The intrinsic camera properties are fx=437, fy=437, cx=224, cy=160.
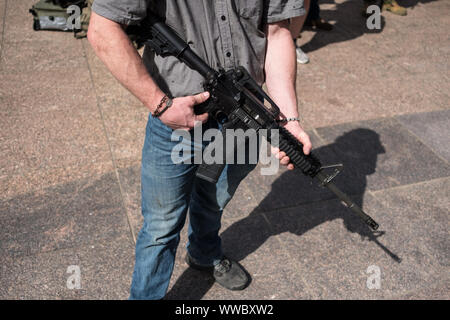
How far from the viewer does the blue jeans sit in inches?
91.4

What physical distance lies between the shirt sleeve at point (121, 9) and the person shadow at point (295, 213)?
6.21ft

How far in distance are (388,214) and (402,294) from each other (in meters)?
0.80

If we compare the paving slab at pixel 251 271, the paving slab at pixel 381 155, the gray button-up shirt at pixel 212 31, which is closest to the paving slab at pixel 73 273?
the paving slab at pixel 251 271

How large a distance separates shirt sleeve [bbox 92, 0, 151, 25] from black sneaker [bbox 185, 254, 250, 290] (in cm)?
180

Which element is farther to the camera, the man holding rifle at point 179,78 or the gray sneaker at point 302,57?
the gray sneaker at point 302,57

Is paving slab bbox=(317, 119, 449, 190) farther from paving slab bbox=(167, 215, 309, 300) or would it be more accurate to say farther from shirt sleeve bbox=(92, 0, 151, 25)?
shirt sleeve bbox=(92, 0, 151, 25)

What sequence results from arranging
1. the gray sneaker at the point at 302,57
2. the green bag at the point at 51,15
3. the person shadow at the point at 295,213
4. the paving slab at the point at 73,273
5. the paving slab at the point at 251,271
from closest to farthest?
the paving slab at the point at 73,273, the paving slab at the point at 251,271, the person shadow at the point at 295,213, the gray sneaker at the point at 302,57, the green bag at the point at 51,15

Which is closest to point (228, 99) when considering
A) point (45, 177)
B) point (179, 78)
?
point (179, 78)

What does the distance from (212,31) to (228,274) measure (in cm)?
172

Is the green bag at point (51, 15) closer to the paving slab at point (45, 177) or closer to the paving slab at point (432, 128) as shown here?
the paving slab at point (45, 177)

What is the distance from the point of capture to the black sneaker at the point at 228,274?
3.05 metres

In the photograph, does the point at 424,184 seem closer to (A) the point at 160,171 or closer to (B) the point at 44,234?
(A) the point at 160,171

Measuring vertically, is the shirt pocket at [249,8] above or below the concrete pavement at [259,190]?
above
